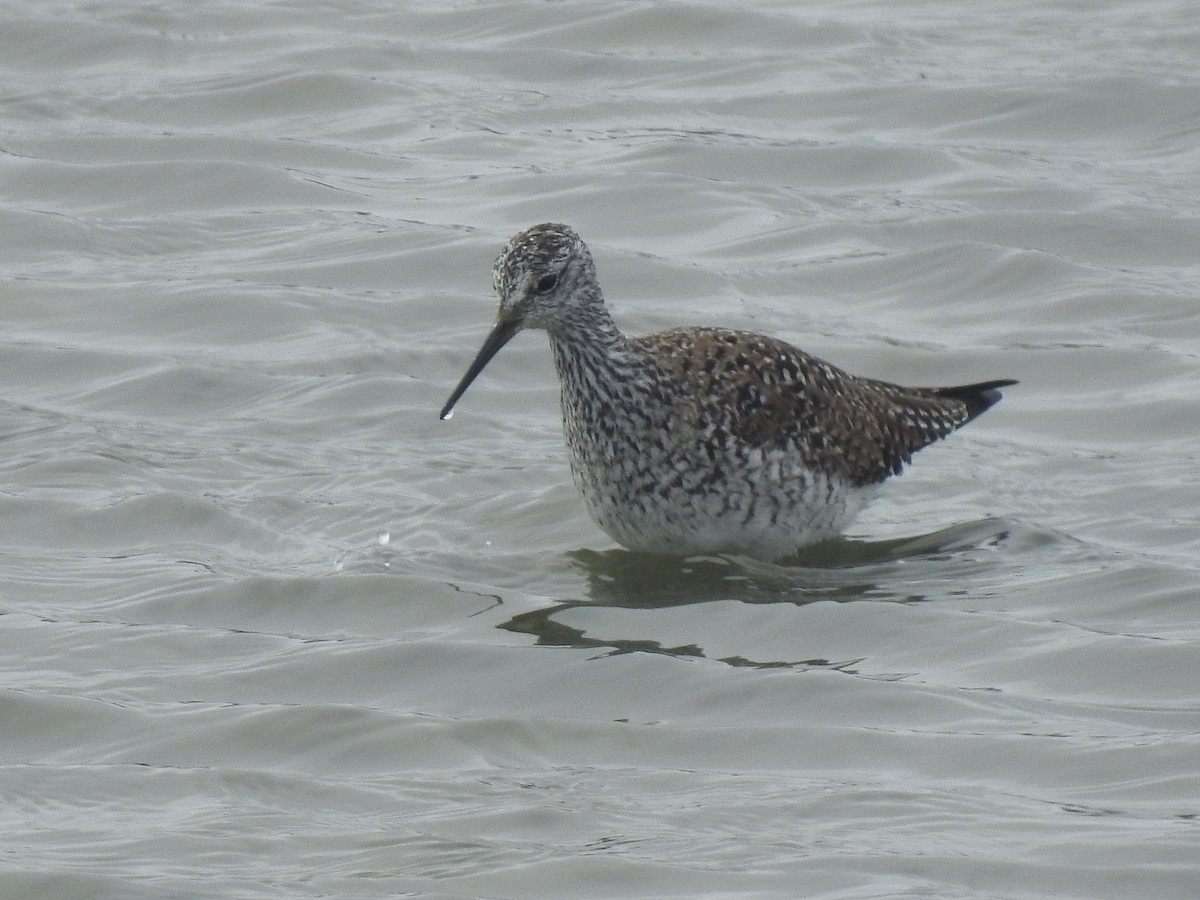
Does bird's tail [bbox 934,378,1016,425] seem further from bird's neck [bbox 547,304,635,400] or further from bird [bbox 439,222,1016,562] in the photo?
bird's neck [bbox 547,304,635,400]

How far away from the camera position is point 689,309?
12148mm

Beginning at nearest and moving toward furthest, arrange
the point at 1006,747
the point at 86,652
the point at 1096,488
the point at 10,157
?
1. the point at 1006,747
2. the point at 86,652
3. the point at 1096,488
4. the point at 10,157

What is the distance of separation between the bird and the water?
27 cm

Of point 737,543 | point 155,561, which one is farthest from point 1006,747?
point 155,561

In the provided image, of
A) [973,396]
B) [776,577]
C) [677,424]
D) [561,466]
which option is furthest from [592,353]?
[973,396]

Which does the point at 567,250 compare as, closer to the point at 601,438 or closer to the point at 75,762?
the point at 601,438

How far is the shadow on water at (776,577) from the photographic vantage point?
8.55 meters

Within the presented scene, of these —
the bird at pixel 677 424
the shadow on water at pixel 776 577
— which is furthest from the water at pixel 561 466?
the bird at pixel 677 424

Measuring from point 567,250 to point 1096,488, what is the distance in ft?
8.99

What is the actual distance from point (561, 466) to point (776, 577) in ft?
4.96

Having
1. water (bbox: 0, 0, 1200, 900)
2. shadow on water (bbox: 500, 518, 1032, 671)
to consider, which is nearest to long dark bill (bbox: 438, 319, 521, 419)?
water (bbox: 0, 0, 1200, 900)

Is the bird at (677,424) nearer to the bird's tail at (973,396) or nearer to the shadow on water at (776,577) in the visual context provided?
the shadow on water at (776,577)

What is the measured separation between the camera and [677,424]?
8.95 m

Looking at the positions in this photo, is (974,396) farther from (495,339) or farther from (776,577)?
(495,339)
